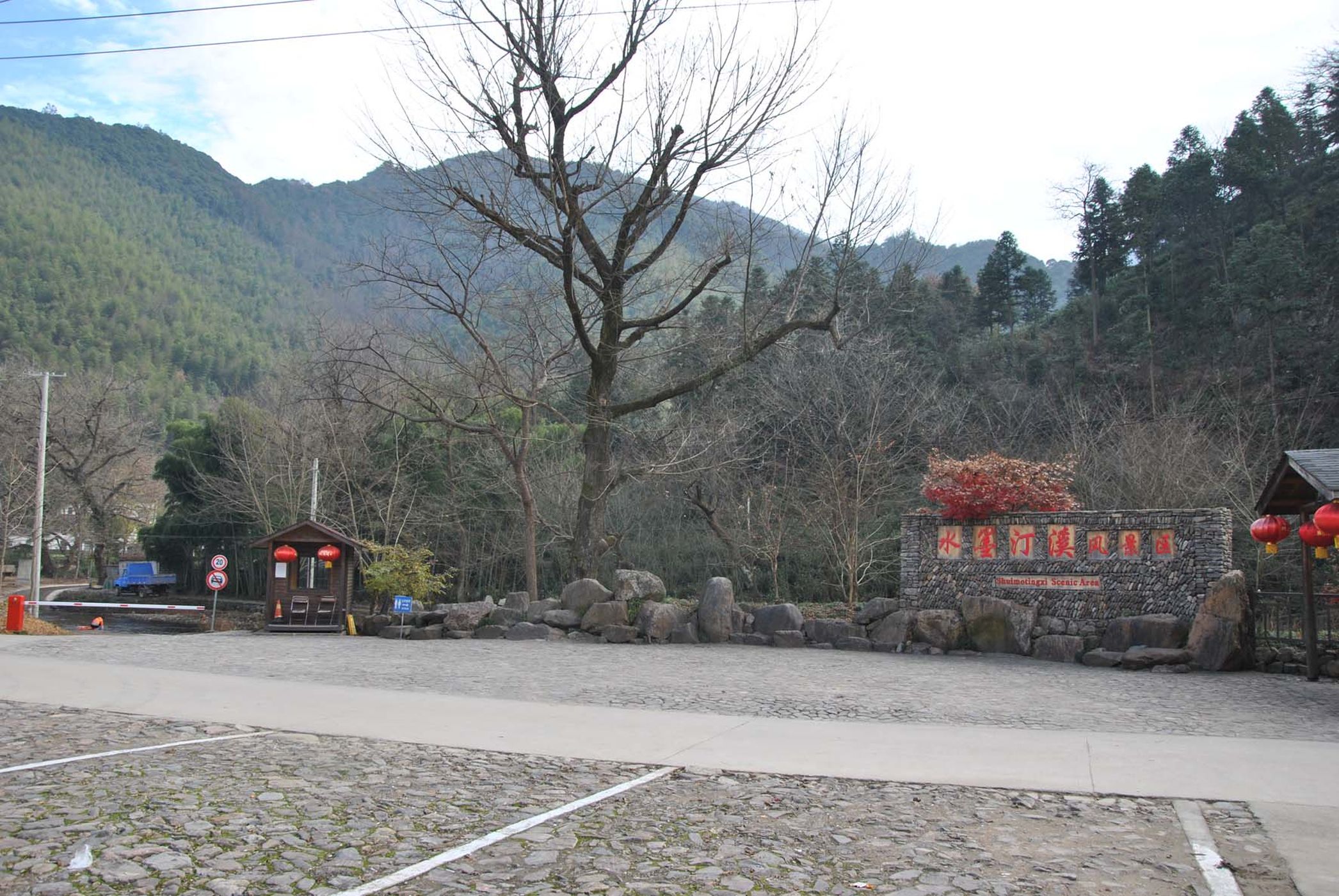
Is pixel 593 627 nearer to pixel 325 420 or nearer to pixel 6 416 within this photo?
pixel 325 420

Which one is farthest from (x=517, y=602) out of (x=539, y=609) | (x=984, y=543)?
(x=984, y=543)

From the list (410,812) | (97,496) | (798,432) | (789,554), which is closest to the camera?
(410,812)

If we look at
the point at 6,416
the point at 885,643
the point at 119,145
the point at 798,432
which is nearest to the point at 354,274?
the point at 885,643

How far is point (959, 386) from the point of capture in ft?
124

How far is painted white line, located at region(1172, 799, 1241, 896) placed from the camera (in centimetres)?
470

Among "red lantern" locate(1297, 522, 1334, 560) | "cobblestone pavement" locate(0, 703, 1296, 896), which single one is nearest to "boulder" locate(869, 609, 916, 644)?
"red lantern" locate(1297, 522, 1334, 560)

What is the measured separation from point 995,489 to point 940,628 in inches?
102

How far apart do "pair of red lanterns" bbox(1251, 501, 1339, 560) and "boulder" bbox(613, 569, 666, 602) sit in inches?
412

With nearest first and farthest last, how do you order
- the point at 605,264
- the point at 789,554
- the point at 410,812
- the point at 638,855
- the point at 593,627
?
the point at 638,855 → the point at 410,812 → the point at 593,627 → the point at 605,264 → the point at 789,554

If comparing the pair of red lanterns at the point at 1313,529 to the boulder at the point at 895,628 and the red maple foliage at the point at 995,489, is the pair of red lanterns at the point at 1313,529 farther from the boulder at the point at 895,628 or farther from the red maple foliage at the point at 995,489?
the boulder at the point at 895,628

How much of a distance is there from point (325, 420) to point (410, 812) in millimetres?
32484

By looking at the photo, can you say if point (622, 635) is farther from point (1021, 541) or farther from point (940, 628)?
point (1021, 541)

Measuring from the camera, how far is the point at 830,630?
60.0ft

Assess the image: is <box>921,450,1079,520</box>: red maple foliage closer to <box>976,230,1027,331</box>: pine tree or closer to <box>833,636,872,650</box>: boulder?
<box>833,636,872,650</box>: boulder
